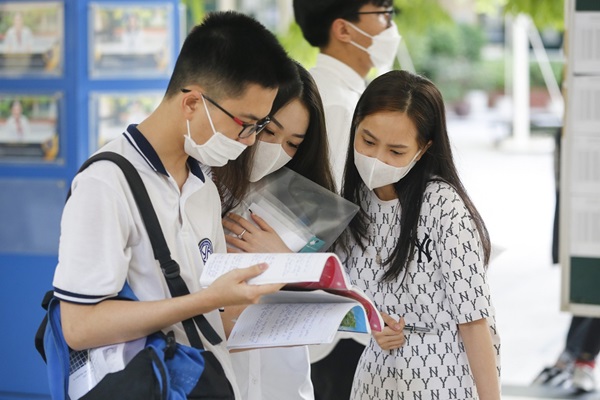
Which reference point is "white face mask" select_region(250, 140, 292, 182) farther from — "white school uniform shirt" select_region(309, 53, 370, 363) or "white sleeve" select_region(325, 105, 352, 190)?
"white sleeve" select_region(325, 105, 352, 190)

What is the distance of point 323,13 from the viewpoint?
11.6 ft

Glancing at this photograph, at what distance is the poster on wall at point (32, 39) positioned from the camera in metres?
4.54

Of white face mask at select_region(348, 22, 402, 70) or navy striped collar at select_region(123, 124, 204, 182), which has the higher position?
white face mask at select_region(348, 22, 402, 70)

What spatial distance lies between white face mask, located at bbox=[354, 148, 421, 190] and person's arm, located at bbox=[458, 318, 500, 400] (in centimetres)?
42

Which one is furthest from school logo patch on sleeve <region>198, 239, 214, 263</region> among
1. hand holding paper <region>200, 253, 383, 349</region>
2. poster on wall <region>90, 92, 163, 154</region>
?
poster on wall <region>90, 92, 163, 154</region>

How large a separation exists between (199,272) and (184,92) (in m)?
0.41

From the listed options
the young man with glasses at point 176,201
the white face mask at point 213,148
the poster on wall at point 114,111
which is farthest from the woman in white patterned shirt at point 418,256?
the poster on wall at point 114,111

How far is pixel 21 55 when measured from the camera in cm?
458

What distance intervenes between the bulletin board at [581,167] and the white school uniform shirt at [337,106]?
1.00 m

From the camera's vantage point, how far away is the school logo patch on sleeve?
2.22 m

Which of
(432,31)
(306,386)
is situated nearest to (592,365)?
(306,386)

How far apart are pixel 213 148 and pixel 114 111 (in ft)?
8.53

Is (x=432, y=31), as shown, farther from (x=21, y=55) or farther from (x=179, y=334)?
(x=179, y=334)

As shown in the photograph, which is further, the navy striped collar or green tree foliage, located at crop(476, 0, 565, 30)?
green tree foliage, located at crop(476, 0, 565, 30)
